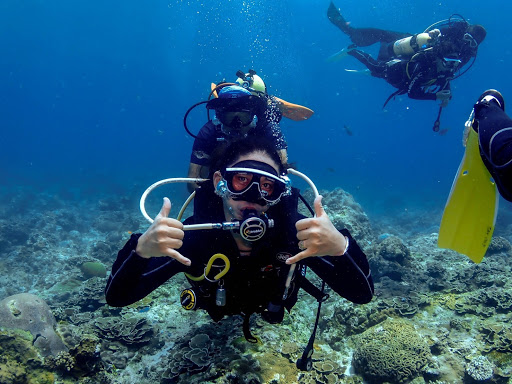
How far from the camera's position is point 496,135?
210 cm

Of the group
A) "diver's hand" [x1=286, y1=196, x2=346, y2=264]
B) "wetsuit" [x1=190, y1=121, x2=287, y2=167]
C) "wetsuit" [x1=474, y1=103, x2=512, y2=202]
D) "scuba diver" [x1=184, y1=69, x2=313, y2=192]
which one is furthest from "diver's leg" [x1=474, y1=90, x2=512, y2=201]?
"wetsuit" [x1=190, y1=121, x2=287, y2=167]

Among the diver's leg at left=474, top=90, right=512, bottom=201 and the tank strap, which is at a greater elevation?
the tank strap

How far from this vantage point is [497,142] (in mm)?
2047

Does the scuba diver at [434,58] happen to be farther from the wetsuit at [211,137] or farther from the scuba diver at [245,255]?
the scuba diver at [245,255]

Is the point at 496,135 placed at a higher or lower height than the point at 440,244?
higher

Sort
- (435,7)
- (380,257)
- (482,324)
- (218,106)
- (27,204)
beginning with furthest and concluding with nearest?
(435,7) → (27,204) → (380,257) → (218,106) → (482,324)

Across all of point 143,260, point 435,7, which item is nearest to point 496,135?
point 143,260

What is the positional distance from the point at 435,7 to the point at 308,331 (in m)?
97.1

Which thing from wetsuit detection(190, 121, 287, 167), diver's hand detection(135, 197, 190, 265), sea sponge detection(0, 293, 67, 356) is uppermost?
wetsuit detection(190, 121, 287, 167)

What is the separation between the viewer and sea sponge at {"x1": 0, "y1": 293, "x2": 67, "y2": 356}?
14.5 ft

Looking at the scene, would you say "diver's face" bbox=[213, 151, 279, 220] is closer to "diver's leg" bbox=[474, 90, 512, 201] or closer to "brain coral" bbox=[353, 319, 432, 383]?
"diver's leg" bbox=[474, 90, 512, 201]

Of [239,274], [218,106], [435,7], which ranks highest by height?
[435,7]

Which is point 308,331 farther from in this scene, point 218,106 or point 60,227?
point 60,227

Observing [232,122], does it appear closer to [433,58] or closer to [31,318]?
[31,318]
